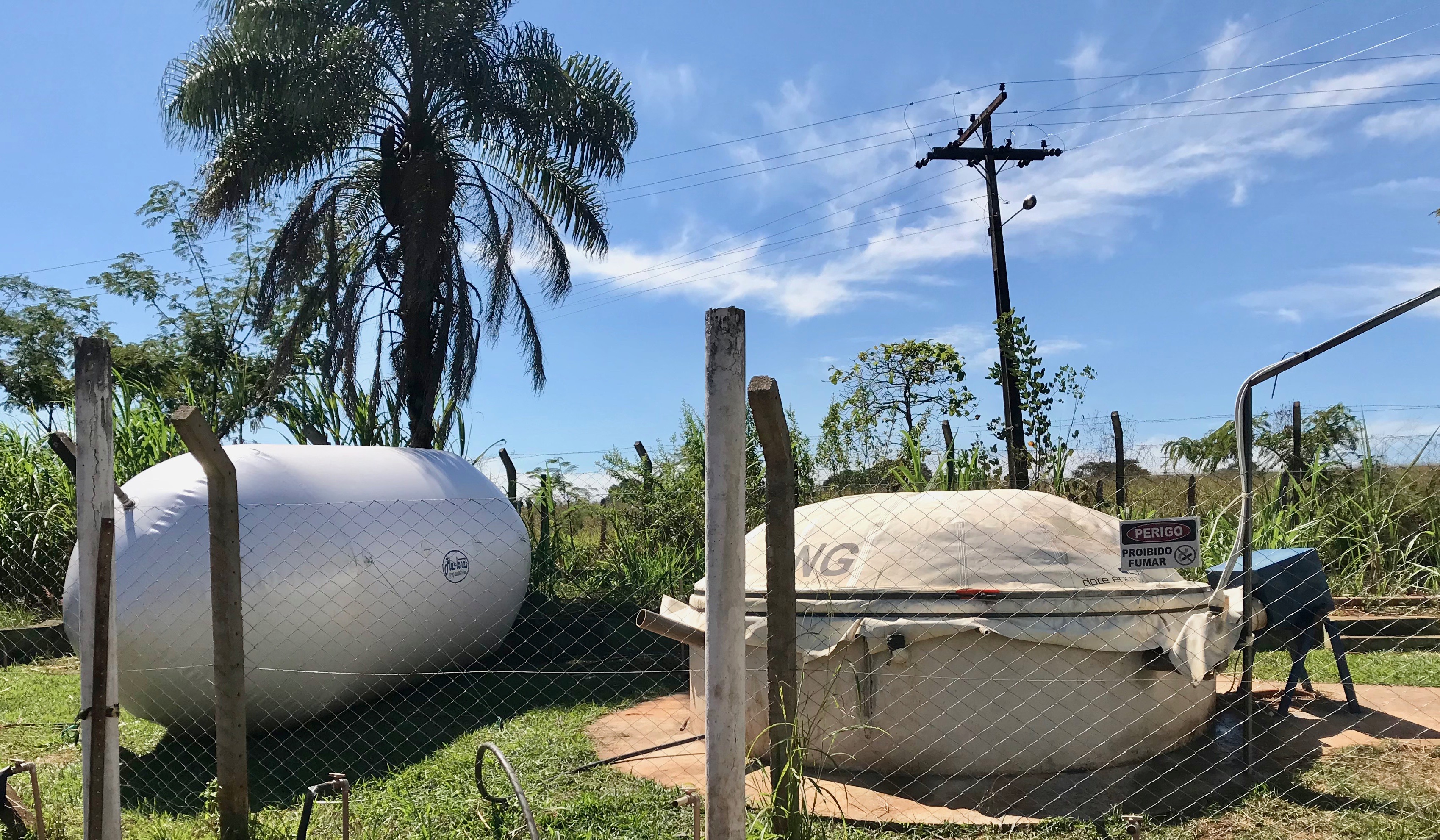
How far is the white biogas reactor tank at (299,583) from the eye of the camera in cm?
569

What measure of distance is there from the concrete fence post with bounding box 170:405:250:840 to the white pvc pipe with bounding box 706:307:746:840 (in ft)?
6.79

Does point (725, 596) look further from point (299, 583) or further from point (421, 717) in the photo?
point (421, 717)

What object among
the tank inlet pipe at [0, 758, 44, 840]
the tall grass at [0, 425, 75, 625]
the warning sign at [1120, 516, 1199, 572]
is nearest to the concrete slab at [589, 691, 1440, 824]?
the warning sign at [1120, 516, 1199, 572]

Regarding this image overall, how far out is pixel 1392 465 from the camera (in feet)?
32.5

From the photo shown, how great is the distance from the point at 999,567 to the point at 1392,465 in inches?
285

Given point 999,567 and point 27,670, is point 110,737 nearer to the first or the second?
point 999,567

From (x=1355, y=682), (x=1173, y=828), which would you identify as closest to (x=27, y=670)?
(x=1173, y=828)

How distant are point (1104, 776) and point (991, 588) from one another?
1.05m

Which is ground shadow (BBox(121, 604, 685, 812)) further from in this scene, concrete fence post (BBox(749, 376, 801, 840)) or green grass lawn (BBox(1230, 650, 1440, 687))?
green grass lawn (BBox(1230, 650, 1440, 687))

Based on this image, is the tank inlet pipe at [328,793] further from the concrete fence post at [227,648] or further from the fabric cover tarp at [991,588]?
the fabric cover tarp at [991,588]

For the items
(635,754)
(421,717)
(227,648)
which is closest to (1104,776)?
(635,754)

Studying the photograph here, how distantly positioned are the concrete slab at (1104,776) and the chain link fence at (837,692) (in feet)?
0.07

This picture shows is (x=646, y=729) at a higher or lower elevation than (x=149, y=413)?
lower

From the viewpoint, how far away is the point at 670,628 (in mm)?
4684
